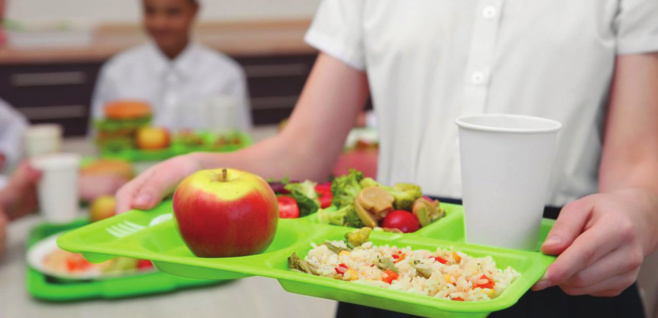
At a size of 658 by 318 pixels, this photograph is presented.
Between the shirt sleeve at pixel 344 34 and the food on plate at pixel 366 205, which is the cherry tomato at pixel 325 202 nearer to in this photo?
the food on plate at pixel 366 205

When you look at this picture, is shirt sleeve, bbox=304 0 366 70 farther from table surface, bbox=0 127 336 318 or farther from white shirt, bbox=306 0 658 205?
table surface, bbox=0 127 336 318

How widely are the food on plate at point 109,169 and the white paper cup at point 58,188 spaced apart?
19cm

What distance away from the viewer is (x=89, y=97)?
509 centimetres

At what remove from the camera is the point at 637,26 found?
103 centimetres

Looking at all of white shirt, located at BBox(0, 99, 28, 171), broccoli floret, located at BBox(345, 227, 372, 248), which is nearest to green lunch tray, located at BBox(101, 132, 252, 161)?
white shirt, located at BBox(0, 99, 28, 171)

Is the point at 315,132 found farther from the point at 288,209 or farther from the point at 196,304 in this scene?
the point at 196,304

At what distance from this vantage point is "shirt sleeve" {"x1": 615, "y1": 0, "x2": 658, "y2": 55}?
1016 millimetres

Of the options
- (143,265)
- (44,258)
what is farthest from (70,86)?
(143,265)

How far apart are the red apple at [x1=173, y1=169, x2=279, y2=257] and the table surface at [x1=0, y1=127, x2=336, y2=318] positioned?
66cm

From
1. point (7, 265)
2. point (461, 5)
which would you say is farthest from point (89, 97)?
point (461, 5)

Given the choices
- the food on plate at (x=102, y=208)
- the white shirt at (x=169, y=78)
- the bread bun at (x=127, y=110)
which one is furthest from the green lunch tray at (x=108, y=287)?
the white shirt at (x=169, y=78)

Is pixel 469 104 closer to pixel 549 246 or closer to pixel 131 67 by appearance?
pixel 549 246

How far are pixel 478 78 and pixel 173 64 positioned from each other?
3583 mm

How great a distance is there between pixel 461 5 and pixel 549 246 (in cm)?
50
